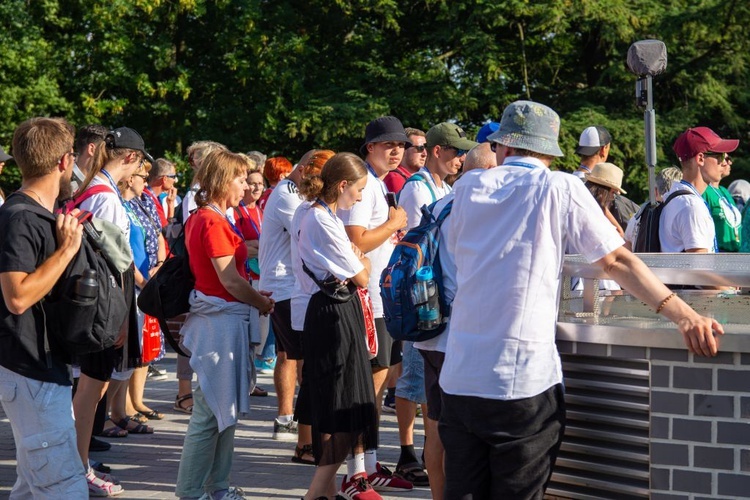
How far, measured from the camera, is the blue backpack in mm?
4449

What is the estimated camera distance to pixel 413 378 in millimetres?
6461

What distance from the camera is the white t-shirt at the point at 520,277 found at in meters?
3.55

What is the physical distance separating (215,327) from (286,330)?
5.16 feet

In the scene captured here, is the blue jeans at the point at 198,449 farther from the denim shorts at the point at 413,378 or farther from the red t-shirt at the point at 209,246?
the denim shorts at the point at 413,378

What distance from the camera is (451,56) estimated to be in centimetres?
2677

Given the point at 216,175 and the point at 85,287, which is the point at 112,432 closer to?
the point at 216,175

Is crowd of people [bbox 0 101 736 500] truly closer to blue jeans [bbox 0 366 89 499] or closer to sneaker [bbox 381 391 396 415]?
blue jeans [bbox 0 366 89 499]

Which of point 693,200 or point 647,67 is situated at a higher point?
point 647,67

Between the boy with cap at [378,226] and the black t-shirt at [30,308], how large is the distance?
7.22 feet

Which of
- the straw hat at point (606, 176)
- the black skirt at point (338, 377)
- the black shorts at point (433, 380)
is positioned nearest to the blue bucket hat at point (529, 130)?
the black shorts at point (433, 380)

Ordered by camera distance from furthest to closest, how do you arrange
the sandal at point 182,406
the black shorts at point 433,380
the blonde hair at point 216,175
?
1. the sandal at point 182,406
2. the blonde hair at point 216,175
3. the black shorts at point 433,380

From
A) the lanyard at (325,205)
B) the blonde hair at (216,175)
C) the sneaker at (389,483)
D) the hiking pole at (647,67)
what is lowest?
the sneaker at (389,483)

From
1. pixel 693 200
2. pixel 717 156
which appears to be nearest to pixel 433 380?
pixel 693 200

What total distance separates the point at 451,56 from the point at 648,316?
75.7 ft
